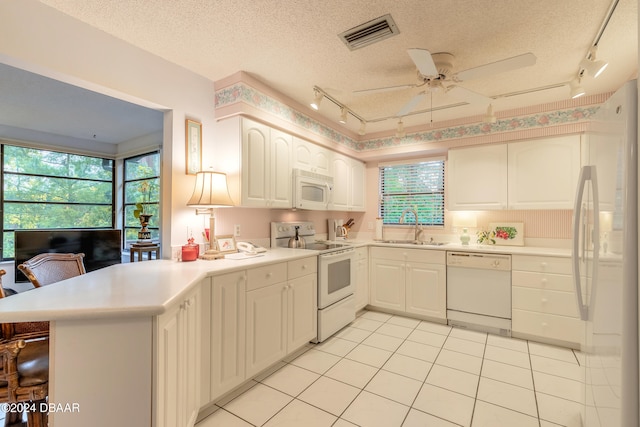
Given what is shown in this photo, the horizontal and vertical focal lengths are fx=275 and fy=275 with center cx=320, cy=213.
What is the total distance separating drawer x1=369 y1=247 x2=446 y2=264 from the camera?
3244 mm

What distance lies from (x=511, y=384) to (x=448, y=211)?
215cm

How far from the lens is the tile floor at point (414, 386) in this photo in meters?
1.73

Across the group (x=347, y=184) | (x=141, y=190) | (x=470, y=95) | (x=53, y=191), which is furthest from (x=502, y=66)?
(x=53, y=191)

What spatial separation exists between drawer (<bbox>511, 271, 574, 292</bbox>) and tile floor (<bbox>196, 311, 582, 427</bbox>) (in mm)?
582

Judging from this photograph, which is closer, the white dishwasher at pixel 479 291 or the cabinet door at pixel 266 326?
the cabinet door at pixel 266 326

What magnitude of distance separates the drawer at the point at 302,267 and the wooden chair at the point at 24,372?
149 cm

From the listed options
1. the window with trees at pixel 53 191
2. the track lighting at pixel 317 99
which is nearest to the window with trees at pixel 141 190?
the window with trees at pixel 53 191

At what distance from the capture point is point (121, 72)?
193cm

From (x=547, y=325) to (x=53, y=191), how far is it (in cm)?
665

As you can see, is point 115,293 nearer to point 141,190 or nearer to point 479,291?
point 479,291

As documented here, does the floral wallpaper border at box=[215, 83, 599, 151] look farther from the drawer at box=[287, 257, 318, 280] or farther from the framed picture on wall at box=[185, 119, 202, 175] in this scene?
the drawer at box=[287, 257, 318, 280]

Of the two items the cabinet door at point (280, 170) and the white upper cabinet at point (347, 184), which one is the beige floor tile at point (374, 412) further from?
the white upper cabinet at point (347, 184)

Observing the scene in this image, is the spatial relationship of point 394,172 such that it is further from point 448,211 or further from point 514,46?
point 514,46

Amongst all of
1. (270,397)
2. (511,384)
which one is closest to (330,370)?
(270,397)
